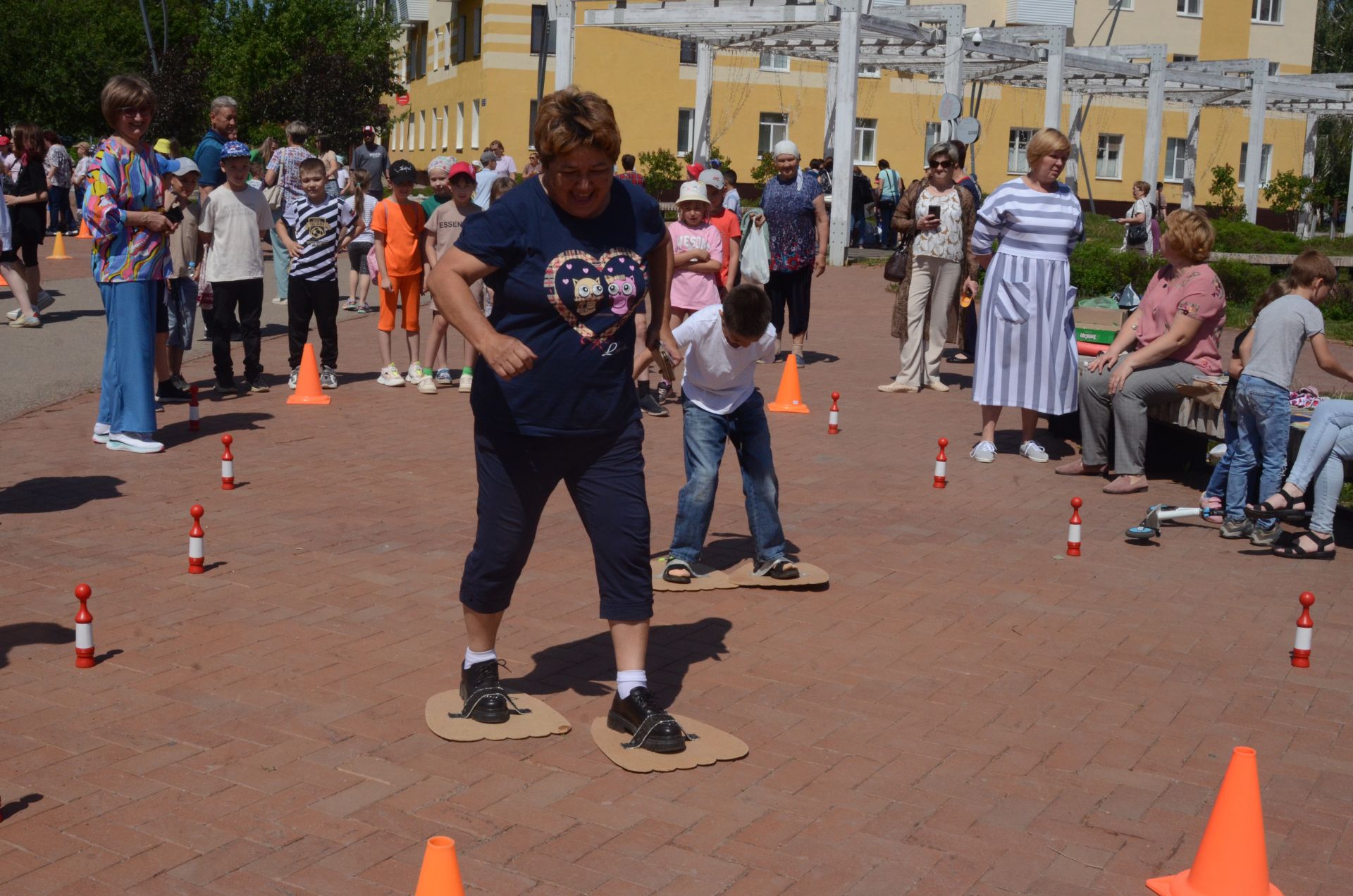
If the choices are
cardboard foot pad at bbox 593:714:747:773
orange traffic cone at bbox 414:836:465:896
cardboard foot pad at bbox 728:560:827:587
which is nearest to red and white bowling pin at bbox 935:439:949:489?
cardboard foot pad at bbox 728:560:827:587

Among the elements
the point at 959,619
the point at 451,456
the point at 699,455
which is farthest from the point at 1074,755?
the point at 451,456

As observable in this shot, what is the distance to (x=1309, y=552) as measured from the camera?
8.30 metres

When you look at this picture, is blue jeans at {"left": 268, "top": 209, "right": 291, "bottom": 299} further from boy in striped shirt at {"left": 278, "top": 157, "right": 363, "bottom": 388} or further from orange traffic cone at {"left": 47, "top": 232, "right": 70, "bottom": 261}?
orange traffic cone at {"left": 47, "top": 232, "right": 70, "bottom": 261}

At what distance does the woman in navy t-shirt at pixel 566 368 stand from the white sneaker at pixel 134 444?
5.68 meters

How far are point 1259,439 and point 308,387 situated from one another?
7.66m

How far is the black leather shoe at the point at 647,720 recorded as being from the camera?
5047mm

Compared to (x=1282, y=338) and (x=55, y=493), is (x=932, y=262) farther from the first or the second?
(x=55, y=493)

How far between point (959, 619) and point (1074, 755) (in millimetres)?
1658

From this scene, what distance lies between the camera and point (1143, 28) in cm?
5547

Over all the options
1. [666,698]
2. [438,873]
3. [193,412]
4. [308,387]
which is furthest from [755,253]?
[438,873]

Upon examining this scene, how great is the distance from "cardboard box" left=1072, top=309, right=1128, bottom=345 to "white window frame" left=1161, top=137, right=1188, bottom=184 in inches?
1955

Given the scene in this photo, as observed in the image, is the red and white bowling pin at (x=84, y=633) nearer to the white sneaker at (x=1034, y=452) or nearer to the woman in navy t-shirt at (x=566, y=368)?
the woman in navy t-shirt at (x=566, y=368)

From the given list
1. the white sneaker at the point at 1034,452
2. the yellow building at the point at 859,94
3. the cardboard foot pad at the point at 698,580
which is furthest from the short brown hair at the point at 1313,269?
the yellow building at the point at 859,94

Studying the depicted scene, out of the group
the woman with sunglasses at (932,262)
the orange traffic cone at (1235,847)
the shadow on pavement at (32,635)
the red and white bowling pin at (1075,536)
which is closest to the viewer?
the orange traffic cone at (1235,847)
